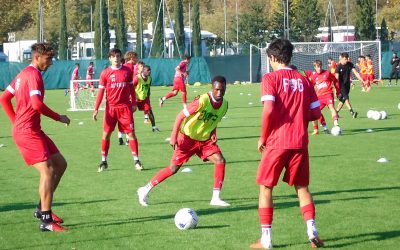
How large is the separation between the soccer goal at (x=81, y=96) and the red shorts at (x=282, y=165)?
947 inches

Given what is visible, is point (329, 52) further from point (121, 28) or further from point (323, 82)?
point (323, 82)

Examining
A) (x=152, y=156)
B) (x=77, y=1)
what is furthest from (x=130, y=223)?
(x=77, y=1)

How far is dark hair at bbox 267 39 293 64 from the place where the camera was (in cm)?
798

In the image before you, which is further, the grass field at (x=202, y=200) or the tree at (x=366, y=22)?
the tree at (x=366, y=22)

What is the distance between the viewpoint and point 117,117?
49.8ft

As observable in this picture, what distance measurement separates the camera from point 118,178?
540 inches

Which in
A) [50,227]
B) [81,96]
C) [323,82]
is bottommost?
[81,96]

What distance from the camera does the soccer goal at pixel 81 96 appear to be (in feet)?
109

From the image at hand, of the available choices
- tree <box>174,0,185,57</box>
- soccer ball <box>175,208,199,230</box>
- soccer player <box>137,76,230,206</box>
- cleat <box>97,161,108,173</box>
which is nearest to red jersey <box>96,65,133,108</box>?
cleat <box>97,161,108,173</box>

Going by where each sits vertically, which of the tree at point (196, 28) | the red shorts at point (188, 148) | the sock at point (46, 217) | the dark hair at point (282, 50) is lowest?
the sock at point (46, 217)

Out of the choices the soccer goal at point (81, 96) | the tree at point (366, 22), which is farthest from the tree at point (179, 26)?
the soccer goal at point (81, 96)

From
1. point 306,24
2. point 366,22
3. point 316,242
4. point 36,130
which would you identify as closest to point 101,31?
point 306,24

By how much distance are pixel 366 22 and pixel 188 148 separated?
55712mm

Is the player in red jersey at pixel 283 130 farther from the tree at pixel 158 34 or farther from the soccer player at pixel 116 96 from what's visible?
the tree at pixel 158 34
